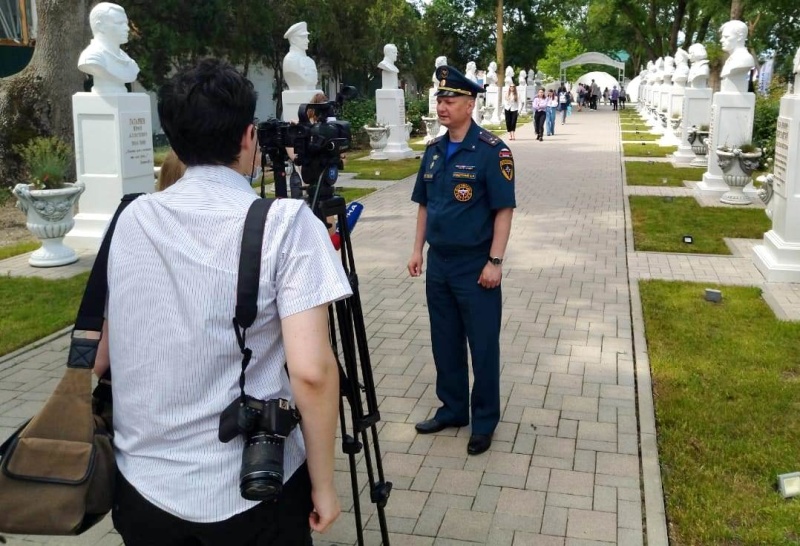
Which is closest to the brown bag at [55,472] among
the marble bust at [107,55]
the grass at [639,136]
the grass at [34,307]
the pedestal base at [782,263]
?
the grass at [34,307]

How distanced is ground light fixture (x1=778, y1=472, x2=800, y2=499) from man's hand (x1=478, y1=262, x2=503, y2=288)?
167 cm

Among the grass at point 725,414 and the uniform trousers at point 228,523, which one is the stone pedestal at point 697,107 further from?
the uniform trousers at point 228,523

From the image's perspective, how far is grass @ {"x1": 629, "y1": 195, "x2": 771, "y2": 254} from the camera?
972cm

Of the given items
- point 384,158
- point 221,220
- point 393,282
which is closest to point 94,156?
point 393,282

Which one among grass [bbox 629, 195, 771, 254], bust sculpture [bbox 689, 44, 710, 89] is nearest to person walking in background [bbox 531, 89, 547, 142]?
bust sculpture [bbox 689, 44, 710, 89]

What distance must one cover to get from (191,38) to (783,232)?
19336 mm

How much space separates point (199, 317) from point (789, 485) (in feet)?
10.8

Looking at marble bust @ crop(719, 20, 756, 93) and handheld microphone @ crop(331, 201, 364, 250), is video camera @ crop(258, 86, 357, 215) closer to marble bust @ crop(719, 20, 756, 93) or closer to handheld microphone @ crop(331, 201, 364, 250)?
handheld microphone @ crop(331, 201, 364, 250)

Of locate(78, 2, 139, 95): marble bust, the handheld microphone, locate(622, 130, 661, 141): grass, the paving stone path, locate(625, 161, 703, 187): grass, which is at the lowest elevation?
the paving stone path

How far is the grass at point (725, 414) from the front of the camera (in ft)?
12.2

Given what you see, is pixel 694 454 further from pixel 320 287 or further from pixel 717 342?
pixel 320 287

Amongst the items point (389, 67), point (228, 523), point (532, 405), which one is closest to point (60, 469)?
point (228, 523)

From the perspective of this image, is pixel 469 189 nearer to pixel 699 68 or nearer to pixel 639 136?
pixel 699 68

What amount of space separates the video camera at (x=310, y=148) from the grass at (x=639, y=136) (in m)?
26.3
